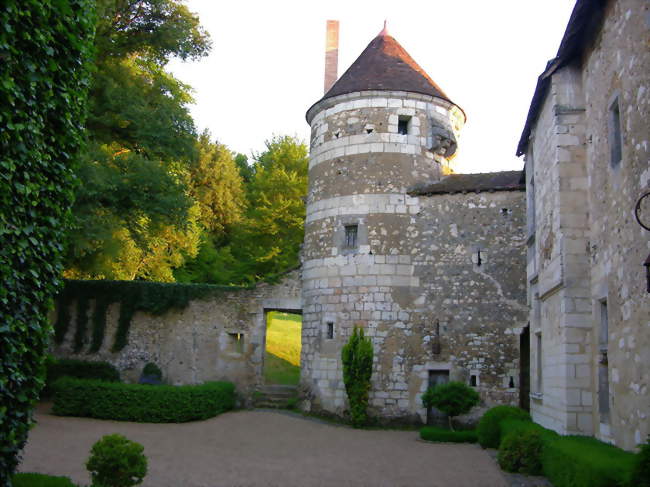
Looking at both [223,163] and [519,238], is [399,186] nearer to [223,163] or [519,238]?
[519,238]

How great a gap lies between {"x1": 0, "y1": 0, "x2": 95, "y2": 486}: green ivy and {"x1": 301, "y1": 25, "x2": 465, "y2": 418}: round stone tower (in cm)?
1041

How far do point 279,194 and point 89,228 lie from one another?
15.2 meters

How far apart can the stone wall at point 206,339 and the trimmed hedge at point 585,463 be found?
11242 mm

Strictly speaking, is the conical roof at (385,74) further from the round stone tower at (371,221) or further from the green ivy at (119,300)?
the green ivy at (119,300)

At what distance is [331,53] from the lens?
69.3 ft

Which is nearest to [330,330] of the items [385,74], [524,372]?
[524,372]

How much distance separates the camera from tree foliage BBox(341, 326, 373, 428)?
15.1m

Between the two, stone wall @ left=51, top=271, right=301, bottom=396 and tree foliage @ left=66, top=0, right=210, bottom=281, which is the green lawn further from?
tree foliage @ left=66, top=0, right=210, bottom=281

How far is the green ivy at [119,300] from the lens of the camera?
62.2ft

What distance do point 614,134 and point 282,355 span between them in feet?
64.3

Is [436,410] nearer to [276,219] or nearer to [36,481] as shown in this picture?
[36,481]

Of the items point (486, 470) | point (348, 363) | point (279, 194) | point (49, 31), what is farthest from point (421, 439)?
point (279, 194)

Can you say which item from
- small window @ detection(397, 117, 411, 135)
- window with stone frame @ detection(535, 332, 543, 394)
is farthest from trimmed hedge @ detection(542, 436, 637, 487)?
small window @ detection(397, 117, 411, 135)

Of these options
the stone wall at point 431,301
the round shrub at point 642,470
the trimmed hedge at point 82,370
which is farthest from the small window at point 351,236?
the round shrub at point 642,470
